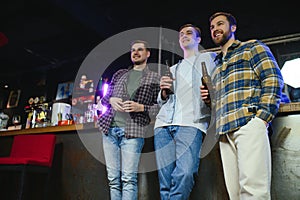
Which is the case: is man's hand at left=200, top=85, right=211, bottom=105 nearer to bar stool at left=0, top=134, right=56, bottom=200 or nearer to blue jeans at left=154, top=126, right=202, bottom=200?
blue jeans at left=154, top=126, right=202, bottom=200

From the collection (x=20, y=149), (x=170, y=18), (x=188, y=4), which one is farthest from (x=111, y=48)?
(x=20, y=149)

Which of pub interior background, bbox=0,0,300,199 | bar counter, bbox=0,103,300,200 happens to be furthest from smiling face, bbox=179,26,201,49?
pub interior background, bbox=0,0,300,199

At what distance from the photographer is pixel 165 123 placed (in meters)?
1.84

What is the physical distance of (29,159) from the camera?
7.78 feet

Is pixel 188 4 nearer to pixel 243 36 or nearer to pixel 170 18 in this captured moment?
pixel 170 18

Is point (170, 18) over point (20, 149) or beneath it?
over

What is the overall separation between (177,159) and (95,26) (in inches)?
114

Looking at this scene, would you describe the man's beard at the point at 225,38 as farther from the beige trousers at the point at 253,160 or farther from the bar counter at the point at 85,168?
the bar counter at the point at 85,168

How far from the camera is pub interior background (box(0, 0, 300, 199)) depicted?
3566 millimetres

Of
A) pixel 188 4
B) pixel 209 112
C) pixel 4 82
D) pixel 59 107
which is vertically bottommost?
pixel 209 112

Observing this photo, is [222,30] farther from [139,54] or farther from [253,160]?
[253,160]

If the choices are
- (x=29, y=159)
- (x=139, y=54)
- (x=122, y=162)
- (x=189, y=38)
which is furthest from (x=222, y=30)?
(x=29, y=159)

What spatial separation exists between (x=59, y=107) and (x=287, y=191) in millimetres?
2368

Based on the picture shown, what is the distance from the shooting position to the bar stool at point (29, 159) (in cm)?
233
